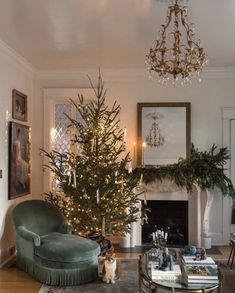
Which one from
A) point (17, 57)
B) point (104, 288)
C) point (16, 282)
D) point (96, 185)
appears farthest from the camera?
point (17, 57)

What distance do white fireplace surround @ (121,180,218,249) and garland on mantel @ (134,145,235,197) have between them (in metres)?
0.16

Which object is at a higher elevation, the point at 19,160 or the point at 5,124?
the point at 5,124

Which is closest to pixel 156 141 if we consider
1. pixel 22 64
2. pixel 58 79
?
pixel 58 79

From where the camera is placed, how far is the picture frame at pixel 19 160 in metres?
5.04

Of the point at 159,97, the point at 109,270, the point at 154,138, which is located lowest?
the point at 109,270

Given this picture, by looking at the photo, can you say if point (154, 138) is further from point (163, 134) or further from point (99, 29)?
point (99, 29)

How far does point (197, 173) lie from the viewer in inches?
219

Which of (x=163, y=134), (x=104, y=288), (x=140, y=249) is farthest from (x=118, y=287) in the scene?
(x=163, y=134)

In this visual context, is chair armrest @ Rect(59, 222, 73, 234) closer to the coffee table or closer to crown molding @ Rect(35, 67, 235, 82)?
the coffee table

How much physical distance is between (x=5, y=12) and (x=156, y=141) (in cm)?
323

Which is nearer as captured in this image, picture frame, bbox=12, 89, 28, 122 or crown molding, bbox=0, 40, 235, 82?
picture frame, bbox=12, 89, 28, 122

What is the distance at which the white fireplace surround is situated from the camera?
5723mm

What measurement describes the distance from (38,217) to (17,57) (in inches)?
91.9

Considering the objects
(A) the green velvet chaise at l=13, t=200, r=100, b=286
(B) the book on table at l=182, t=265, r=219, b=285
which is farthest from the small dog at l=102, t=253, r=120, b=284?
(B) the book on table at l=182, t=265, r=219, b=285
